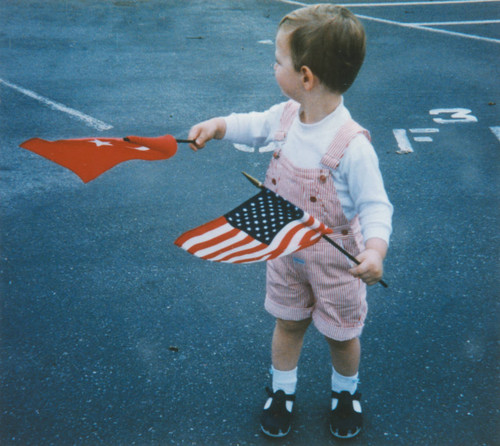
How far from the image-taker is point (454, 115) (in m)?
5.90

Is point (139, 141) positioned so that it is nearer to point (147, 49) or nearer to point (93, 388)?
point (93, 388)

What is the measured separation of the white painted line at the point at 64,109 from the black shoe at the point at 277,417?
12.8 ft

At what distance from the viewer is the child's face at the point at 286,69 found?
6.67 feet

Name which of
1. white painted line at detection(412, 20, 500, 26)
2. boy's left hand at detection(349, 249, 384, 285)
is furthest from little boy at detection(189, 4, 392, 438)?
white painted line at detection(412, 20, 500, 26)

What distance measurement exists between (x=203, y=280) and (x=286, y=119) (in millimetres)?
1580

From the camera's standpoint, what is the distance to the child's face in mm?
2033

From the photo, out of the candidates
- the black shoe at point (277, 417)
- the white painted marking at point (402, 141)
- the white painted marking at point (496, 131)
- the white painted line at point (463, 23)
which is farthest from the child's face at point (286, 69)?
the white painted line at point (463, 23)

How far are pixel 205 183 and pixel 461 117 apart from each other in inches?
109

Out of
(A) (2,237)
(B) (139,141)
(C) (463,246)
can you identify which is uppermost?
(B) (139,141)

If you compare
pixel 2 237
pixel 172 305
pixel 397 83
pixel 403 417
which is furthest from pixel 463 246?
pixel 397 83

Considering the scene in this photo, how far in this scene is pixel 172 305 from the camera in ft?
11.1

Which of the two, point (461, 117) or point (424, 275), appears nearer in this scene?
point (424, 275)

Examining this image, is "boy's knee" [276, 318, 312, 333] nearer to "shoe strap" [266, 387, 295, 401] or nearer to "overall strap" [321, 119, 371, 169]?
"shoe strap" [266, 387, 295, 401]

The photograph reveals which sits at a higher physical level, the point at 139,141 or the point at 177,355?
the point at 139,141
